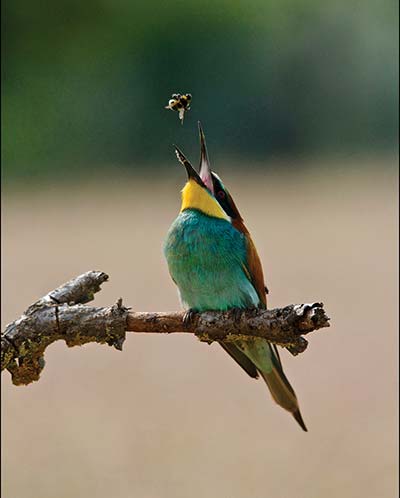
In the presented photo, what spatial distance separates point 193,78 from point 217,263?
6.16 metres

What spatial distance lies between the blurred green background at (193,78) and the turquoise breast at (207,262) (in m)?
5.30

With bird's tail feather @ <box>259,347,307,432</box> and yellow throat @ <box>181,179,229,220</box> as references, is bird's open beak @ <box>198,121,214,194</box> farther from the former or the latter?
bird's tail feather @ <box>259,347,307,432</box>

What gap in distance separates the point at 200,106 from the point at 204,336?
6402 millimetres

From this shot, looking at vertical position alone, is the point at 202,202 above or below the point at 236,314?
above

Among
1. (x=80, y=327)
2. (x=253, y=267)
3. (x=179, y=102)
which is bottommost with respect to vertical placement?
(x=80, y=327)

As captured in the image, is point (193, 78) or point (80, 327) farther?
point (193, 78)

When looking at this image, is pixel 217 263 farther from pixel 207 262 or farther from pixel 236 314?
pixel 236 314

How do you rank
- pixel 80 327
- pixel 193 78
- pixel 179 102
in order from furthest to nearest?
pixel 193 78, pixel 179 102, pixel 80 327

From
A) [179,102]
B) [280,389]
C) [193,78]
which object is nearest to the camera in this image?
[179,102]

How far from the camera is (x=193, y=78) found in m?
7.76

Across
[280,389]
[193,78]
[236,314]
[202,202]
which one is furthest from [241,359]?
[193,78]

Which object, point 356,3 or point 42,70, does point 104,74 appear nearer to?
point 42,70

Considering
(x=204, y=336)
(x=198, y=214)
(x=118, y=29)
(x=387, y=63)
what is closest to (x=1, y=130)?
(x=118, y=29)

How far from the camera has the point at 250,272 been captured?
1766mm
